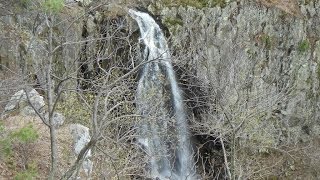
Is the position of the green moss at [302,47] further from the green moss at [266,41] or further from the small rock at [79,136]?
the small rock at [79,136]

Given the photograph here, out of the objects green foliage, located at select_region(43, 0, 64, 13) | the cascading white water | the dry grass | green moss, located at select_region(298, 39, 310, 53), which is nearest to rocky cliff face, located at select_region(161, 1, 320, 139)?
green moss, located at select_region(298, 39, 310, 53)

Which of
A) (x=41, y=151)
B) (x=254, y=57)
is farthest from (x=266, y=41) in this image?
(x=41, y=151)

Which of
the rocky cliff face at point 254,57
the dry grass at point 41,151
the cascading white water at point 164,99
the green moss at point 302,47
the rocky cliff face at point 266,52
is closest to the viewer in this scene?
the dry grass at point 41,151

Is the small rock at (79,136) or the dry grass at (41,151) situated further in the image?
the small rock at (79,136)

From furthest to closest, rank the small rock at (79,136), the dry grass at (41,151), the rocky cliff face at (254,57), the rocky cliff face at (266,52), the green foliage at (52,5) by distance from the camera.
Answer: the rocky cliff face at (266,52) → the rocky cliff face at (254,57) → the small rock at (79,136) → the dry grass at (41,151) → the green foliage at (52,5)

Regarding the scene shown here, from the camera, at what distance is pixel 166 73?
17594 millimetres

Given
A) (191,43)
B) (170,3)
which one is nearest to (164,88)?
(191,43)

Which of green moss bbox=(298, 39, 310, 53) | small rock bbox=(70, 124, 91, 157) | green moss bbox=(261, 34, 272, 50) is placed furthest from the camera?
green moss bbox=(298, 39, 310, 53)

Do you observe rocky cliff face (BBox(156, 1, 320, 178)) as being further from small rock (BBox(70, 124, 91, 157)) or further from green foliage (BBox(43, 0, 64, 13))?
green foliage (BBox(43, 0, 64, 13))

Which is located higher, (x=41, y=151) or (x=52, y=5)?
(x=52, y=5)

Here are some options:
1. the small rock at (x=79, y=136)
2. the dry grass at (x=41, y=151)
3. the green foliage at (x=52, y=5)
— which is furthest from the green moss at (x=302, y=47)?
the green foliage at (x=52, y=5)

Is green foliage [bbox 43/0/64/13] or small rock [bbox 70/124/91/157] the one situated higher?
green foliage [bbox 43/0/64/13]

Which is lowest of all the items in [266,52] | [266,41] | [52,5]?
[266,52]

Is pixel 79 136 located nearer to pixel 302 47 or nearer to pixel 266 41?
pixel 266 41
